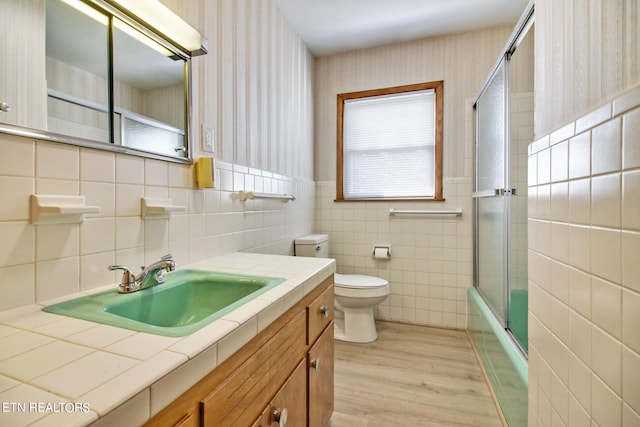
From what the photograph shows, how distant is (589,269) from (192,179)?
133cm

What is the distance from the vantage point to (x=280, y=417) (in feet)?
2.51

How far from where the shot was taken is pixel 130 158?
95 centimetres

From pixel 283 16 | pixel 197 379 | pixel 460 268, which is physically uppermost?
pixel 283 16

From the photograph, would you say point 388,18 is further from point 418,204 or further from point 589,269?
point 589,269

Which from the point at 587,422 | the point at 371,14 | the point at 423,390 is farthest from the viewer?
the point at 371,14

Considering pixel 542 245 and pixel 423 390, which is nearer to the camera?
pixel 542 245

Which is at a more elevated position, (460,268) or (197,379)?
(197,379)

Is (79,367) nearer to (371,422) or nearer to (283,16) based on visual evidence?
(371,422)

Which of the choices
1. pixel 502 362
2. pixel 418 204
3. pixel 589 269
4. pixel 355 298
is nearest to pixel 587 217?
pixel 589 269

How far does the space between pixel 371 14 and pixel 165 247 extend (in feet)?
7.16

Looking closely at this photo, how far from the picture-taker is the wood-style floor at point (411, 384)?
1.39 meters

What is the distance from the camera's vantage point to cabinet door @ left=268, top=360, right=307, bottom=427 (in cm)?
76

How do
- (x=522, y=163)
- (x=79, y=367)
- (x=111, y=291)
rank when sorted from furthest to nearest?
(x=522, y=163), (x=111, y=291), (x=79, y=367)

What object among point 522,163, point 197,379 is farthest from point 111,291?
point 522,163
